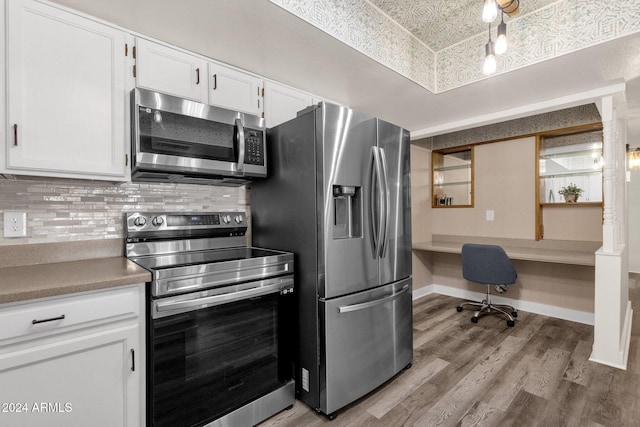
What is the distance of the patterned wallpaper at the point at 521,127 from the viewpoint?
10.6 ft

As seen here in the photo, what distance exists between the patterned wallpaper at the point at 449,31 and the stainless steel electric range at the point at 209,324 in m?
1.41

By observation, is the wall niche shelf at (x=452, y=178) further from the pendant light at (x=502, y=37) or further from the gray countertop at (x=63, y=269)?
the gray countertop at (x=63, y=269)

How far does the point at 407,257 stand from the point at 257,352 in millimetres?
1237

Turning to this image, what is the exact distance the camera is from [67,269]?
57.6 inches

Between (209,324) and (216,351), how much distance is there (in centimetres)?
16

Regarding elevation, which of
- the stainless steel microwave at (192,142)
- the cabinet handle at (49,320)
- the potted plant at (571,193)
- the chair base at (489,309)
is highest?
the stainless steel microwave at (192,142)

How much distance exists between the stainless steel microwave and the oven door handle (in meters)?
0.75

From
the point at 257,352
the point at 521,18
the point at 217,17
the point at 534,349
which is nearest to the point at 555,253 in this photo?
the point at 534,349

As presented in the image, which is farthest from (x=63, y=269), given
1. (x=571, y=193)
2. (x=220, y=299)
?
(x=571, y=193)

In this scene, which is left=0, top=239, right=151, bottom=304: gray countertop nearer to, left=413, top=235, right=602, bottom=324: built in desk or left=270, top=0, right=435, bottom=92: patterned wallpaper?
left=270, top=0, right=435, bottom=92: patterned wallpaper

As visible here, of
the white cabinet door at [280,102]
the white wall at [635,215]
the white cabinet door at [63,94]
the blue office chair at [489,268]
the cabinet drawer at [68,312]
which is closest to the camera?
the cabinet drawer at [68,312]

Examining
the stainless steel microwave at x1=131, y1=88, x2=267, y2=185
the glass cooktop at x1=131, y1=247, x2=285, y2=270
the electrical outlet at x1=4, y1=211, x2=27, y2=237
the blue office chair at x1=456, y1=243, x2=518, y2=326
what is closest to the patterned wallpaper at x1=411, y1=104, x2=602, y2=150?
the blue office chair at x1=456, y1=243, x2=518, y2=326

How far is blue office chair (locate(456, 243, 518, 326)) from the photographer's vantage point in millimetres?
3137

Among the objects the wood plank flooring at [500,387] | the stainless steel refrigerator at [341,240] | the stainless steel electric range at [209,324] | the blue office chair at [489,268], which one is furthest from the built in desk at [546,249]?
the stainless steel electric range at [209,324]
